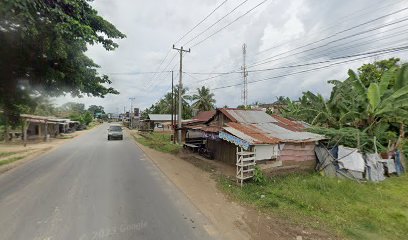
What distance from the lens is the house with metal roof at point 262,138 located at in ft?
38.7

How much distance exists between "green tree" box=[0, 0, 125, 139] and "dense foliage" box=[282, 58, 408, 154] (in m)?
12.9

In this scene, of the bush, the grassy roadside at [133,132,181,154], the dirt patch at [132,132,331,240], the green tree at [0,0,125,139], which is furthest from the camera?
the grassy roadside at [133,132,181,154]

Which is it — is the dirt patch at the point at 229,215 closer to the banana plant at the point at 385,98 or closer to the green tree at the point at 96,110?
the banana plant at the point at 385,98

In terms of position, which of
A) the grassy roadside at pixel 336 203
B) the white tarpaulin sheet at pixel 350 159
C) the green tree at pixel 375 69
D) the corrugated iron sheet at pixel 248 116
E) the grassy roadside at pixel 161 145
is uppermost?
the green tree at pixel 375 69

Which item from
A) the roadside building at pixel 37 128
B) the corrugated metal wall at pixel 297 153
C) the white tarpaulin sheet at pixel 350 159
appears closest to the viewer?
the white tarpaulin sheet at pixel 350 159

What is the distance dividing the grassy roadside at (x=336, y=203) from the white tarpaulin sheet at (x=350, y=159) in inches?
37.6

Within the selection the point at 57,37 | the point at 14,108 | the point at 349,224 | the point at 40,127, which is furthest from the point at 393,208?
the point at 40,127

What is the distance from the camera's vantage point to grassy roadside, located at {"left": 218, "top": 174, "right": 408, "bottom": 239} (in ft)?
22.4

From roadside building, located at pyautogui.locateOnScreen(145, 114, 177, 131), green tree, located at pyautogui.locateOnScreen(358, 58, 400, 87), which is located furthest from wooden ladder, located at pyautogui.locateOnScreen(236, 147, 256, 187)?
roadside building, located at pyautogui.locateOnScreen(145, 114, 177, 131)

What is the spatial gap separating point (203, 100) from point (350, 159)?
40380 millimetres

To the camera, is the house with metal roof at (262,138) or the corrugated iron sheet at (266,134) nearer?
the house with metal roof at (262,138)

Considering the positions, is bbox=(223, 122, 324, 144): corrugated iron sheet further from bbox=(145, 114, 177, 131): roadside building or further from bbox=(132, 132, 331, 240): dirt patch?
bbox=(145, 114, 177, 131): roadside building

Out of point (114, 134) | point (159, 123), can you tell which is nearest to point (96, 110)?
point (159, 123)

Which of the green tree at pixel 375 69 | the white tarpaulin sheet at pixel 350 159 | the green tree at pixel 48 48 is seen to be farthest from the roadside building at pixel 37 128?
the green tree at pixel 375 69
